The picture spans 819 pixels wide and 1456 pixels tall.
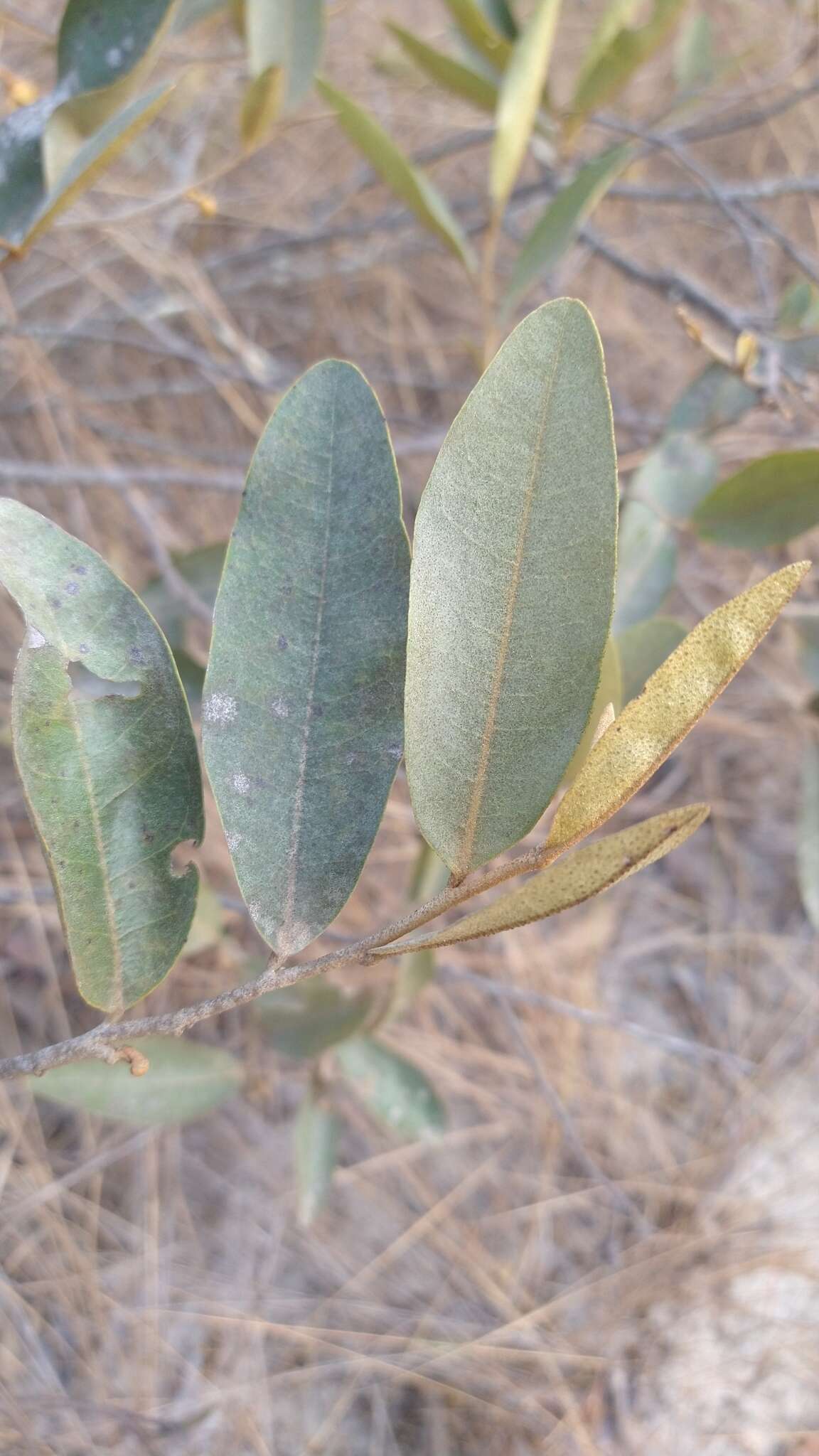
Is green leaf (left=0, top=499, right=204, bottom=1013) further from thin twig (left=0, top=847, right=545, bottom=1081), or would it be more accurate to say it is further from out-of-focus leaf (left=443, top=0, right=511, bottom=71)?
out-of-focus leaf (left=443, top=0, right=511, bottom=71)

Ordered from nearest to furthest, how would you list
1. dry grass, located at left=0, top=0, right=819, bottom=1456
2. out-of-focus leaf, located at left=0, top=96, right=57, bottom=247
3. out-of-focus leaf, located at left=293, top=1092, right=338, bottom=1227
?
out-of-focus leaf, located at left=0, top=96, right=57, bottom=247, out-of-focus leaf, located at left=293, top=1092, right=338, bottom=1227, dry grass, located at left=0, top=0, right=819, bottom=1456

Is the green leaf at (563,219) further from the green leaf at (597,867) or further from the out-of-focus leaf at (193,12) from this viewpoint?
the green leaf at (597,867)

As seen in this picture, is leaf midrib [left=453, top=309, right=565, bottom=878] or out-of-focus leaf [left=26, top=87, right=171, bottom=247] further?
out-of-focus leaf [left=26, top=87, right=171, bottom=247]

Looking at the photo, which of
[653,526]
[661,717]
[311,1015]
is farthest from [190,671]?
[661,717]

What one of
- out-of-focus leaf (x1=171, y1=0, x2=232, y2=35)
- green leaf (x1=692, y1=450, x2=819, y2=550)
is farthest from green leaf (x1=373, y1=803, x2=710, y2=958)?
out-of-focus leaf (x1=171, y1=0, x2=232, y2=35)

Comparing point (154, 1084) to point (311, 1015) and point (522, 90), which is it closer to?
point (311, 1015)

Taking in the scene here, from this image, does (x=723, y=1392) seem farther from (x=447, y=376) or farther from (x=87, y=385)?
(x=87, y=385)
